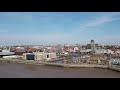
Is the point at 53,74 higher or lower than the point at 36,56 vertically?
lower

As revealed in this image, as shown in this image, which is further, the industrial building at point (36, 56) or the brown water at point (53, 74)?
the industrial building at point (36, 56)

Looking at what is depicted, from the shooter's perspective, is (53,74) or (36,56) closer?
(53,74)

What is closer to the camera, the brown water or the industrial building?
the brown water
